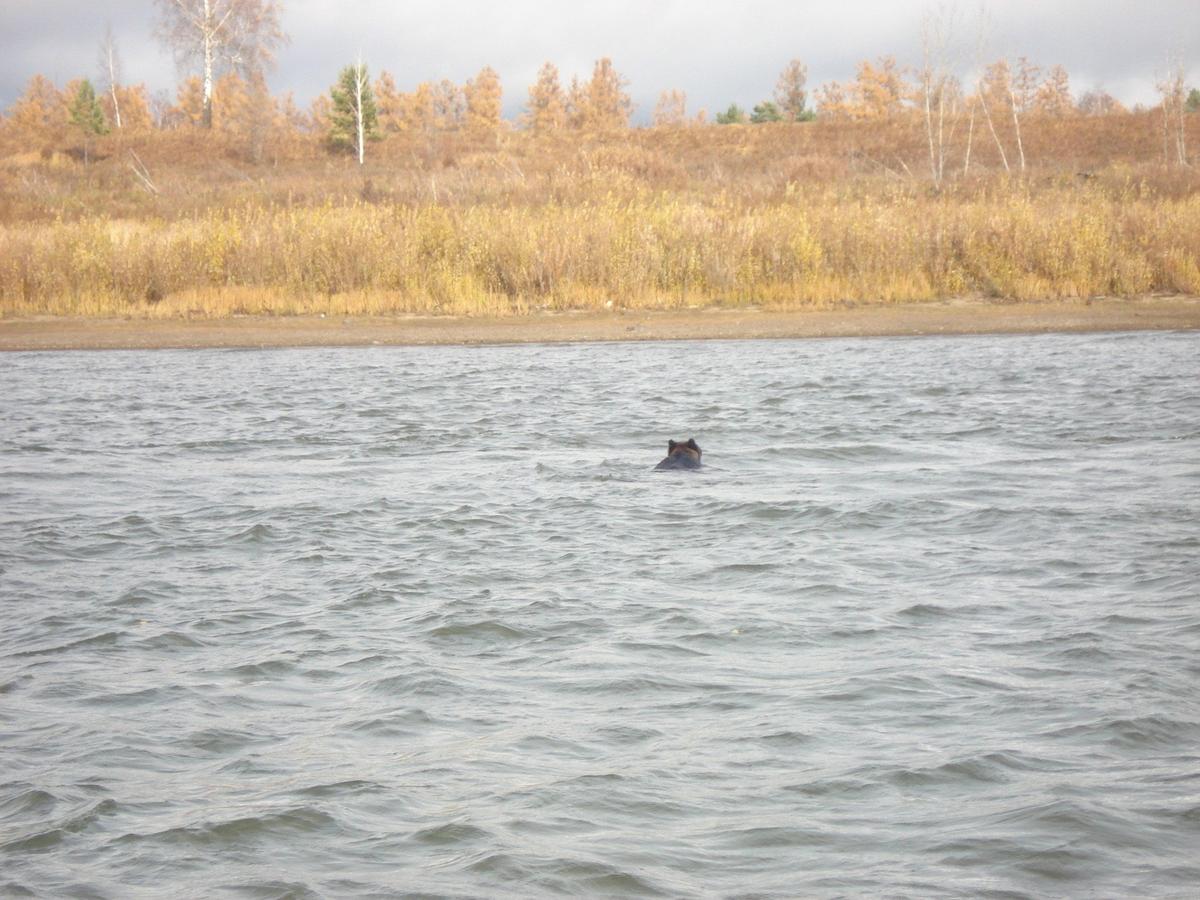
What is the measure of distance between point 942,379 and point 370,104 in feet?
136

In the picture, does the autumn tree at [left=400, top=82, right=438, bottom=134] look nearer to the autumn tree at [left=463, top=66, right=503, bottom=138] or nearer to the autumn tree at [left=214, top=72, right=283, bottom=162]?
the autumn tree at [left=463, top=66, right=503, bottom=138]

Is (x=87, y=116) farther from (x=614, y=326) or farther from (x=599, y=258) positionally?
(x=614, y=326)

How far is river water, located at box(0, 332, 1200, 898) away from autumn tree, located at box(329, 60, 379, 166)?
4135 centimetres

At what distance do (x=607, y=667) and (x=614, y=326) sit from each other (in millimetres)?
15782

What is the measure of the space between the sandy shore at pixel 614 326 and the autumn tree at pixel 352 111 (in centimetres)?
→ 2964

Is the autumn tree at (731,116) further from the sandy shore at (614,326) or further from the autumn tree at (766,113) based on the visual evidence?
the sandy shore at (614,326)

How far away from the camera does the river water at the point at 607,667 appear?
11.7 feet

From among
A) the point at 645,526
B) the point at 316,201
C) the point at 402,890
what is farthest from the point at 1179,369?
the point at 316,201

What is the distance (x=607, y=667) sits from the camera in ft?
16.7

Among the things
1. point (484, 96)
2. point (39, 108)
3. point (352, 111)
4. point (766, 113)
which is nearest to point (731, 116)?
point (766, 113)

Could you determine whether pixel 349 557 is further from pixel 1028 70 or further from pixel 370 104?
pixel 1028 70

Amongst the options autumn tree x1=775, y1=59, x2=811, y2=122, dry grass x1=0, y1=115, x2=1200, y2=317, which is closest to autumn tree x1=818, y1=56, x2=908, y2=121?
autumn tree x1=775, y1=59, x2=811, y2=122

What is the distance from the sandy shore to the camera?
2008 cm

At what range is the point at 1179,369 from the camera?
14938 mm
